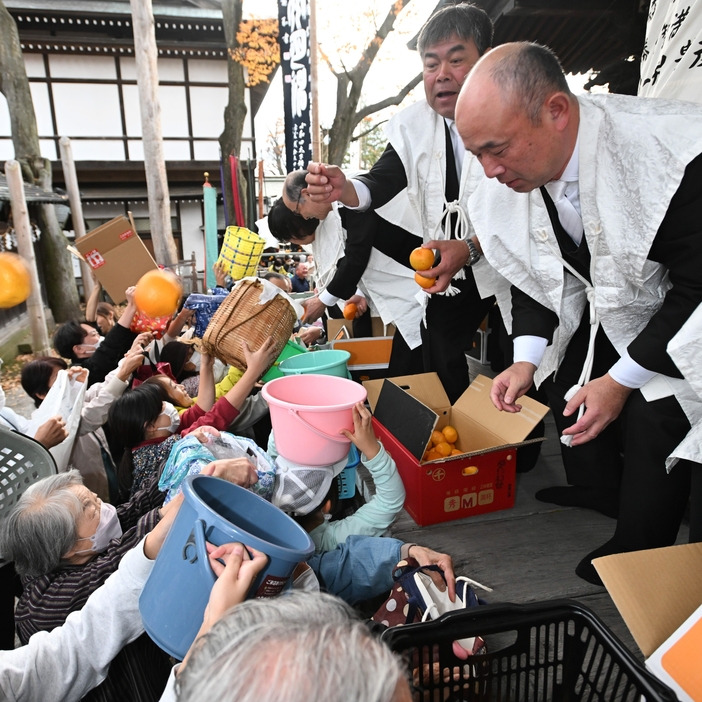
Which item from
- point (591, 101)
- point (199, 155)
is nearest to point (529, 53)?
point (591, 101)

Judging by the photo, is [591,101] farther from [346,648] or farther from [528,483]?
[528,483]

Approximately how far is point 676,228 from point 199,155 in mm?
13830

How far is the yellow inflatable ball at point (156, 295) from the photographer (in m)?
3.05

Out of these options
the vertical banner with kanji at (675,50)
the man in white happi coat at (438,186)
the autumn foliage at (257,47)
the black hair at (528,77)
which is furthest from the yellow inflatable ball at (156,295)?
the autumn foliage at (257,47)

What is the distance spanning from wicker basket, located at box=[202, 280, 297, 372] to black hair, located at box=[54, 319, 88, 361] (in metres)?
1.76

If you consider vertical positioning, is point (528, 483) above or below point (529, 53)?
below

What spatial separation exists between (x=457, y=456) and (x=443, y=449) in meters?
0.53

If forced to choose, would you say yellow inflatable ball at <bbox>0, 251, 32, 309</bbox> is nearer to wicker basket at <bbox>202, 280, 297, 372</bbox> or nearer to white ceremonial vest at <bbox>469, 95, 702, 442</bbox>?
wicker basket at <bbox>202, 280, 297, 372</bbox>

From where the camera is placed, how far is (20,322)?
9.52 m

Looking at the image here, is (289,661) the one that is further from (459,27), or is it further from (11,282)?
(11,282)

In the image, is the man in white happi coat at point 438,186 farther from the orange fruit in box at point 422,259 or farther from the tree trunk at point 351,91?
the tree trunk at point 351,91

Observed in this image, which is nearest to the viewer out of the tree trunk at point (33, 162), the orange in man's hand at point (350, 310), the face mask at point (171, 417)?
the face mask at point (171, 417)

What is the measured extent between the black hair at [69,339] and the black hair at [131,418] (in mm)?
1662

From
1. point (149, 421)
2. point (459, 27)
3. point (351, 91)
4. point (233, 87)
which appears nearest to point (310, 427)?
point (149, 421)
